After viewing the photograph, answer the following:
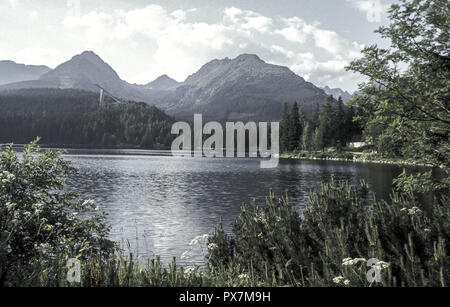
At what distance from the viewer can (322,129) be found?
132250mm

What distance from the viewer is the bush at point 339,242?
7.21 meters

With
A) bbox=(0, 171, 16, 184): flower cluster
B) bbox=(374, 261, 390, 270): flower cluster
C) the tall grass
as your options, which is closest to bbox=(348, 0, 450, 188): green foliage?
the tall grass

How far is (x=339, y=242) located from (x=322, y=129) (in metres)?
128

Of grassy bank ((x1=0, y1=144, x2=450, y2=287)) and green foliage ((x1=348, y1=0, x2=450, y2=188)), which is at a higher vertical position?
green foliage ((x1=348, y1=0, x2=450, y2=188))

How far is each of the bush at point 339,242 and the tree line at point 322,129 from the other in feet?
409

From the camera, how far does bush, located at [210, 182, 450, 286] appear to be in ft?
23.7

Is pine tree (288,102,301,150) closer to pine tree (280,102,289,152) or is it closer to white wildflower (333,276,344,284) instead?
pine tree (280,102,289,152)

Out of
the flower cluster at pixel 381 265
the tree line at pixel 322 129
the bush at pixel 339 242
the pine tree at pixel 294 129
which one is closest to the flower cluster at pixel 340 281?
the bush at pixel 339 242

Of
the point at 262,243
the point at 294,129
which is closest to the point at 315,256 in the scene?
the point at 262,243

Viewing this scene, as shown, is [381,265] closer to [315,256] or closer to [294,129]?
[315,256]

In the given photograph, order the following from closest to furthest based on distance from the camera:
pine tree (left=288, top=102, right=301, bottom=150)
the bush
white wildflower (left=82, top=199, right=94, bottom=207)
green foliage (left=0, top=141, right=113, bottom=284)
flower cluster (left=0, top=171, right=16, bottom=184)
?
the bush
flower cluster (left=0, top=171, right=16, bottom=184)
green foliage (left=0, top=141, right=113, bottom=284)
white wildflower (left=82, top=199, right=94, bottom=207)
pine tree (left=288, top=102, right=301, bottom=150)

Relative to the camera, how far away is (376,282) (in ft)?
21.0

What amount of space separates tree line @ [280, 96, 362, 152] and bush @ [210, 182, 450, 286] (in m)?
125
